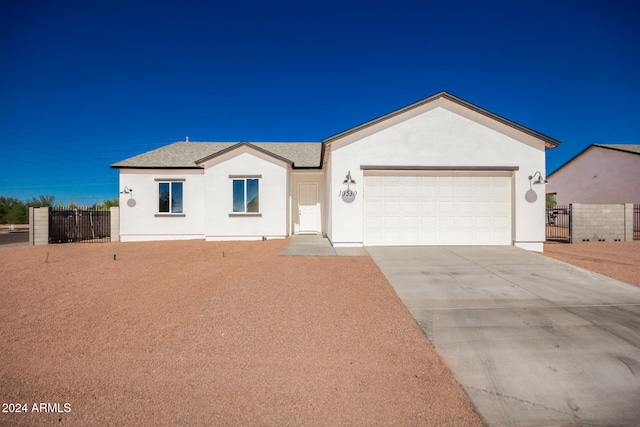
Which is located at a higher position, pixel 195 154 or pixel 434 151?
pixel 195 154

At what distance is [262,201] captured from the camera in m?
12.2

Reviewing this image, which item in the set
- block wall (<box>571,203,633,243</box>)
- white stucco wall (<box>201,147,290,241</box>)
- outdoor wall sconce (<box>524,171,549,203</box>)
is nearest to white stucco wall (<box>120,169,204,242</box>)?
white stucco wall (<box>201,147,290,241</box>)

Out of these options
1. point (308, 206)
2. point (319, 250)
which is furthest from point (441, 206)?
point (308, 206)

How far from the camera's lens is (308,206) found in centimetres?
1384

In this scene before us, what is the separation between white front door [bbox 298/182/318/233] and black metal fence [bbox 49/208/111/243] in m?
10.1

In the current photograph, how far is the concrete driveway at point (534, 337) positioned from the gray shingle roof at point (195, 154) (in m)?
9.70

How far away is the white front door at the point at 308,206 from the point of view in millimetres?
13758

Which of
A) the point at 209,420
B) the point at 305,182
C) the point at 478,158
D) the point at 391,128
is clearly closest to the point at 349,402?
the point at 209,420

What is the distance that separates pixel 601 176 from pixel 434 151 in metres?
21.9

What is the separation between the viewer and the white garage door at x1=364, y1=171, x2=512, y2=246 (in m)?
9.46

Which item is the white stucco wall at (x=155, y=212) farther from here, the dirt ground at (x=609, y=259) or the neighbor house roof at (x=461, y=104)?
the dirt ground at (x=609, y=259)

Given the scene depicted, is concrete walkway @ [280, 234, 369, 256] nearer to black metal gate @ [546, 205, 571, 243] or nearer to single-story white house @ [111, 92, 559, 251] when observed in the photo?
single-story white house @ [111, 92, 559, 251]

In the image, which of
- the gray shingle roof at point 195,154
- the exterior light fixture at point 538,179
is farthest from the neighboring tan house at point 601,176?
the gray shingle roof at point 195,154

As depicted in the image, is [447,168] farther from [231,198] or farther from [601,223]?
[601,223]
